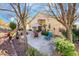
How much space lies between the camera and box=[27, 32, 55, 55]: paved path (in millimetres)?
1395

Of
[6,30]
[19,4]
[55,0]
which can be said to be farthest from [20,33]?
[55,0]

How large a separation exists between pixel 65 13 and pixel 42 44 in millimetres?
279

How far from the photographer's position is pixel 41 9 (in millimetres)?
1406

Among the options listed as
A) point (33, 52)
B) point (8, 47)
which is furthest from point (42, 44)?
point (8, 47)

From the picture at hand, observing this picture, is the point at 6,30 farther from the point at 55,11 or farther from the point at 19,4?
the point at 55,11

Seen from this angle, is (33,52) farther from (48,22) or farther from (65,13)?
(65,13)

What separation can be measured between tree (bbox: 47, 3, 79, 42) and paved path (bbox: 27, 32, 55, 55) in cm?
15

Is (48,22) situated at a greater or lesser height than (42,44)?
greater

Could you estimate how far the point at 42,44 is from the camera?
1.40m

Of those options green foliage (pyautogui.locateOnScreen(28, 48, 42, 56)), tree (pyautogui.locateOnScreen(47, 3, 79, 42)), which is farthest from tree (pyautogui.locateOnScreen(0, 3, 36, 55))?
tree (pyautogui.locateOnScreen(47, 3, 79, 42))

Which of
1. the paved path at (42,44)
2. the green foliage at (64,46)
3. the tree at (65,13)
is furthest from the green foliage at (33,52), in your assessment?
the tree at (65,13)

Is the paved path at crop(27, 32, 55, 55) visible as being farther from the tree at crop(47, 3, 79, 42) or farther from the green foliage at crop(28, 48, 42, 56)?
the tree at crop(47, 3, 79, 42)

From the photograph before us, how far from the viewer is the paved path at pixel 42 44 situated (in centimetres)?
139

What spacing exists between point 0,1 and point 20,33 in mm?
274
